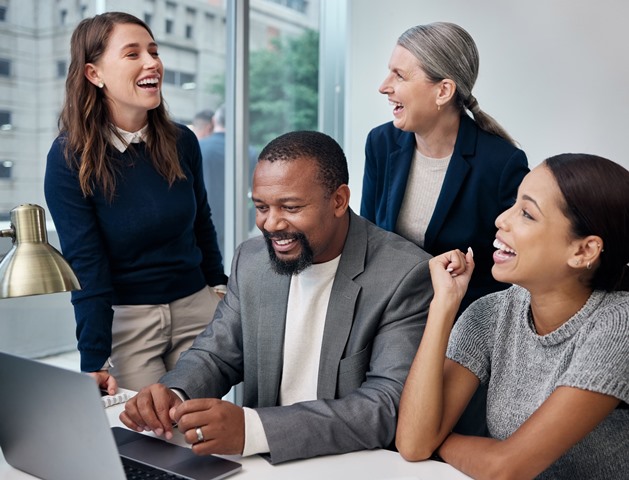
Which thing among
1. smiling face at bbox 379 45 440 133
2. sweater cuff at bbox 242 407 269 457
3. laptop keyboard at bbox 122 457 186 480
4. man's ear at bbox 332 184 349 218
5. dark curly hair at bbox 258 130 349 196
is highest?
smiling face at bbox 379 45 440 133

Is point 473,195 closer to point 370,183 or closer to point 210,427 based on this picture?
point 370,183

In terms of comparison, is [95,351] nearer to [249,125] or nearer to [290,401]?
[290,401]

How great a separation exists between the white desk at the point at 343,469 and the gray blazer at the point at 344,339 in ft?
0.18

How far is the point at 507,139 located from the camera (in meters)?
2.59

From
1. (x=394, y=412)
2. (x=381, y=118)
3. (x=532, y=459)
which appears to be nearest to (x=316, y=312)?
(x=394, y=412)

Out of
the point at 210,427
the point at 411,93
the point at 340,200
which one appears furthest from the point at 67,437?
the point at 411,93

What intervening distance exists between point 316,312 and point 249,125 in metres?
2.46

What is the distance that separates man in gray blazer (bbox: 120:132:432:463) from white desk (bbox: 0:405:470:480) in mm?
144

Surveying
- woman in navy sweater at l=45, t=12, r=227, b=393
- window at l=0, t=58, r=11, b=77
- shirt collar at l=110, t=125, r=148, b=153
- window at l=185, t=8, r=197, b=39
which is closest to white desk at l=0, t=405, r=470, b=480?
woman in navy sweater at l=45, t=12, r=227, b=393

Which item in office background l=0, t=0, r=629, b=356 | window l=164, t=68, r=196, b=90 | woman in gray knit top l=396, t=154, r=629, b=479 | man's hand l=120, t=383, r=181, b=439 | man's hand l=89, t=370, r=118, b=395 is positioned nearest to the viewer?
woman in gray knit top l=396, t=154, r=629, b=479

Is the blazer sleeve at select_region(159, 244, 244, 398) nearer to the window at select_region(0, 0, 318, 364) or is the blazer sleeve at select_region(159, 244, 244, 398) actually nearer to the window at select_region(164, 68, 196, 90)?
the window at select_region(0, 0, 318, 364)

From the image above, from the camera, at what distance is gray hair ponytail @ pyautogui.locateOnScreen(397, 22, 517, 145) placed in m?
2.48

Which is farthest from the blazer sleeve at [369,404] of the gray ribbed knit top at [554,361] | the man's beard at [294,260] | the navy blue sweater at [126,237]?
the navy blue sweater at [126,237]

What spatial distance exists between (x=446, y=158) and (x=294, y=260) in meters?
0.82
